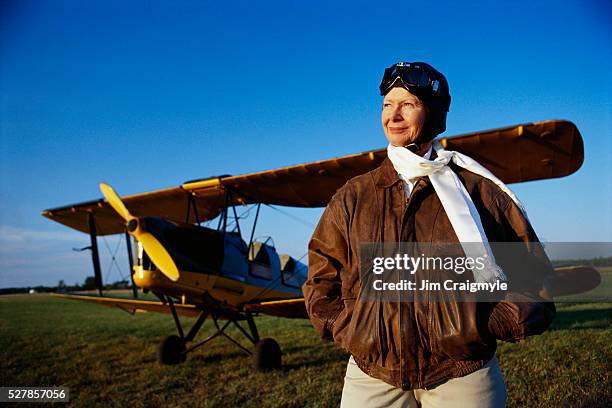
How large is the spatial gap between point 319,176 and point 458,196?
5.12m

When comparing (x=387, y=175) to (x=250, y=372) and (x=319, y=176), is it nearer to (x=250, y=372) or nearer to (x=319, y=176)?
(x=319, y=176)

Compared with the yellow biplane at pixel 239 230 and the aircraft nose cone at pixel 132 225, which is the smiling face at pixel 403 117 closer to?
the yellow biplane at pixel 239 230

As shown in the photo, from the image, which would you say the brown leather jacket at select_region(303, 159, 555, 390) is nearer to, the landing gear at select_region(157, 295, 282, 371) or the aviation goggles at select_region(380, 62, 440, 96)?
the aviation goggles at select_region(380, 62, 440, 96)

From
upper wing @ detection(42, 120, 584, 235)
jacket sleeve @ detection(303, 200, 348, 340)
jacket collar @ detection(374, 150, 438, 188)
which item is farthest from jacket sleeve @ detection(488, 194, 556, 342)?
upper wing @ detection(42, 120, 584, 235)

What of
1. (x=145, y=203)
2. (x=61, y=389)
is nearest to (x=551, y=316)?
(x=61, y=389)

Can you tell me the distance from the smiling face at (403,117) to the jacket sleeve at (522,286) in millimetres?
357

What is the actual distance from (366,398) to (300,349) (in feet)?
21.1

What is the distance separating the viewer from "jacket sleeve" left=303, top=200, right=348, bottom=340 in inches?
56.2

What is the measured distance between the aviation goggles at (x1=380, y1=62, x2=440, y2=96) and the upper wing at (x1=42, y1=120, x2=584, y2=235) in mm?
3504

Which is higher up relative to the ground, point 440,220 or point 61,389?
point 440,220

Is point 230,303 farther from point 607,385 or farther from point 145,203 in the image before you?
point 607,385

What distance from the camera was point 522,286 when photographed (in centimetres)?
127

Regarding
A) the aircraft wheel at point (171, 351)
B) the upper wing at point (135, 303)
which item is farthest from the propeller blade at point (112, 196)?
the upper wing at point (135, 303)

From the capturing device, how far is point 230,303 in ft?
22.9
